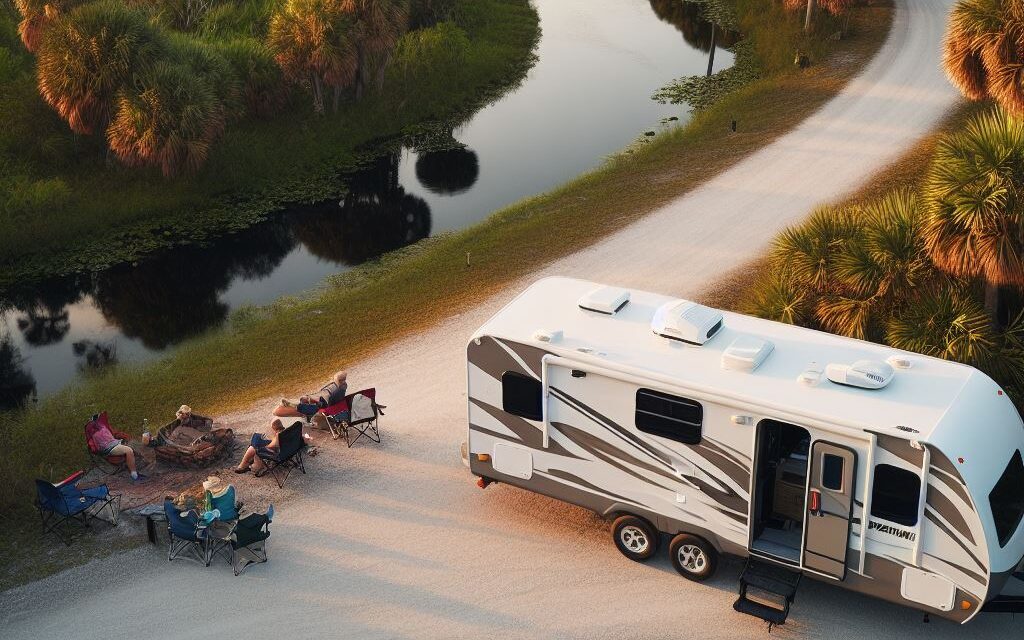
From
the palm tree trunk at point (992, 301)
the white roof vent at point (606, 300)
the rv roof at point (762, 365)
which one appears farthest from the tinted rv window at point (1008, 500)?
the white roof vent at point (606, 300)

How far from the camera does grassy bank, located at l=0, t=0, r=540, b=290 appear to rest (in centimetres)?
3031

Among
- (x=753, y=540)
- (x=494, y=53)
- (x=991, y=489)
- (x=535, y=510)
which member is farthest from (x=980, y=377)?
(x=494, y=53)

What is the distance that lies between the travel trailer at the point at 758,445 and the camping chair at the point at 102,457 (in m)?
5.43

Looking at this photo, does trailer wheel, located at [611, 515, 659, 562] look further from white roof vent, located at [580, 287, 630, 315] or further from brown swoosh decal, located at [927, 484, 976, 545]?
brown swoosh decal, located at [927, 484, 976, 545]

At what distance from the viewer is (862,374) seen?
45.4 ft

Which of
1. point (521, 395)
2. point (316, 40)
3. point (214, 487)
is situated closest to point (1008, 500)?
point (521, 395)

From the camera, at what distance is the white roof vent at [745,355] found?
47.3 feet

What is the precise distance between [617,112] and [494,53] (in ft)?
25.5

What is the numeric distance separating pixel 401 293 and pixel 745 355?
12059 mm

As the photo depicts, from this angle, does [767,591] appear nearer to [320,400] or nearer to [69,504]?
[320,400]

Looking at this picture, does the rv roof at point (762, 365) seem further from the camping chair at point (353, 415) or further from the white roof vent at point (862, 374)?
the camping chair at point (353, 415)

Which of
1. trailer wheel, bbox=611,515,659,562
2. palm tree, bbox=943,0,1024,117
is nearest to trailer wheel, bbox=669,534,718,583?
trailer wheel, bbox=611,515,659,562

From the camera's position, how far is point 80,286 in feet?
93.7

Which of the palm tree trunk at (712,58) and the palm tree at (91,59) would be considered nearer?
the palm tree at (91,59)
